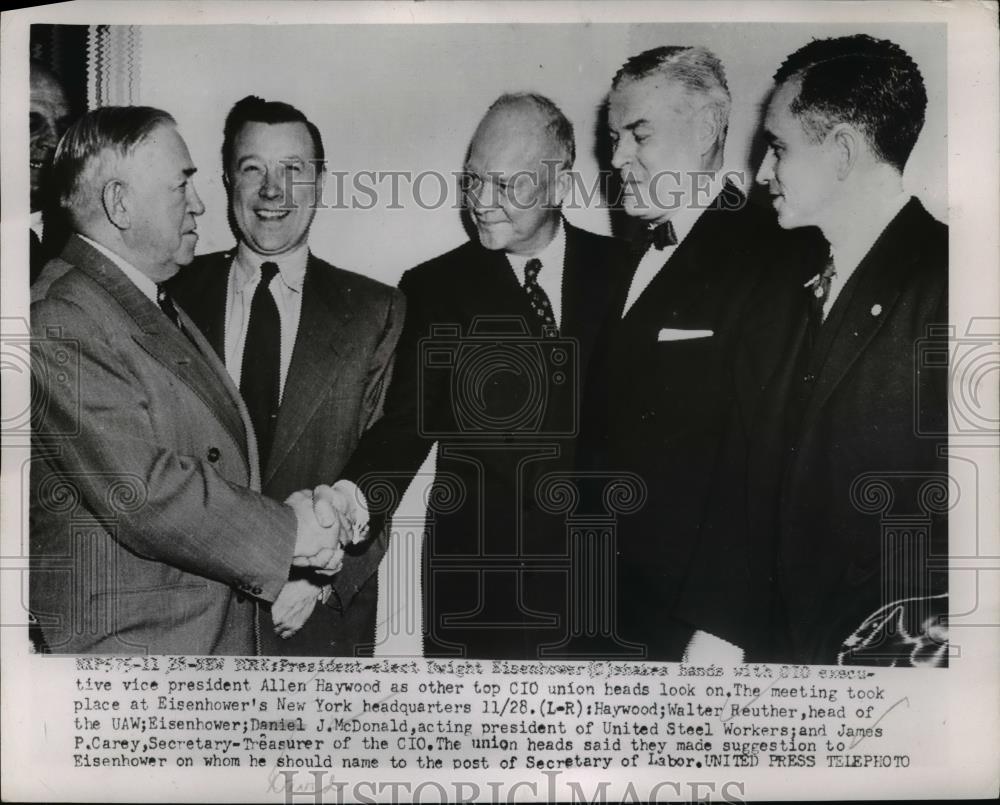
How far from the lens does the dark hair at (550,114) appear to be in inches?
80.9

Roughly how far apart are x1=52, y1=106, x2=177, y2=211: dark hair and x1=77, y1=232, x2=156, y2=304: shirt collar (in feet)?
0.32

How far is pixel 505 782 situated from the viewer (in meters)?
2.05

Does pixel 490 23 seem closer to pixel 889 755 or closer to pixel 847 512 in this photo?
pixel 847 512

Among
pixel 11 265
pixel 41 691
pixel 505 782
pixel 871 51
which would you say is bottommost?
pixel 505 782

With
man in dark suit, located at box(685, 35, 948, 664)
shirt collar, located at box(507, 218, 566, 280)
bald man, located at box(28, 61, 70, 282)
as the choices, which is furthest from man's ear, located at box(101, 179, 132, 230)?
man in dark suit, located at box(685, 35, 948, 664)

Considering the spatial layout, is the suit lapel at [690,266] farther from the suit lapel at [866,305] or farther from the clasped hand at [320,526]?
the clasped hand at [320,526]

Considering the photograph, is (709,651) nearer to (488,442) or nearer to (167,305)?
(488,442)

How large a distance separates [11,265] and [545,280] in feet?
4.06

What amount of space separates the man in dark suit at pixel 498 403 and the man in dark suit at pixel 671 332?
0.10m

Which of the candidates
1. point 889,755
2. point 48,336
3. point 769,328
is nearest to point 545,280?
point 769,328

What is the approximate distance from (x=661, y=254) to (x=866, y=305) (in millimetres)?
475

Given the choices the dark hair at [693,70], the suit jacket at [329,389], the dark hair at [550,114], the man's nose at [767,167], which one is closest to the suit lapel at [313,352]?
the suit jacket at [329,389]

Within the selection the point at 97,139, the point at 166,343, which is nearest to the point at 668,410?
the point at 166,343

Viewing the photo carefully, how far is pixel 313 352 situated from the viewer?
2074mm
